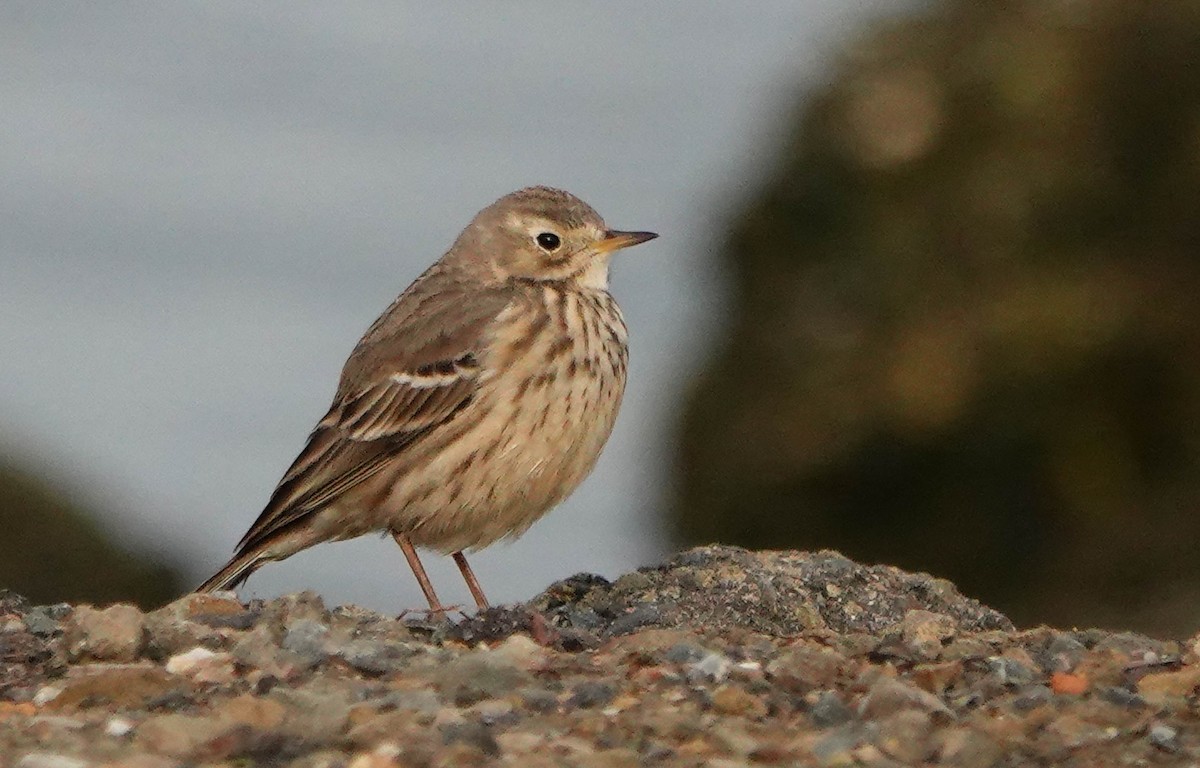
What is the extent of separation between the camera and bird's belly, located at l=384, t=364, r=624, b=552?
9.94m

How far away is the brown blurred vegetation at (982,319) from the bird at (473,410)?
4471 mm

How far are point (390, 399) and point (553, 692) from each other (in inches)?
161

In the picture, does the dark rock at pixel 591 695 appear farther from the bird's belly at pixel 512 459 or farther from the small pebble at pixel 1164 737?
the bird's belly at pixel 512 459

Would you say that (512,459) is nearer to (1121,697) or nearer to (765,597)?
(765,597)

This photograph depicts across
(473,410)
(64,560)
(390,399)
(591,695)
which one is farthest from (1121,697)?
(64,560)

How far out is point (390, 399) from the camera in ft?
34.4

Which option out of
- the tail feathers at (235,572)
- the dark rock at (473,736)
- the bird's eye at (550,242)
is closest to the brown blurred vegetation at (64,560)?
the tail feathers at (235,572)

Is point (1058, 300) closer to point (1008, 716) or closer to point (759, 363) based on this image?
point (759, 363)

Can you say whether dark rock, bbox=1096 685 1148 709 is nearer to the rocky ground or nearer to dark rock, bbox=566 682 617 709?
the rocky ground

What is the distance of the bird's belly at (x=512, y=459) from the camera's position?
994 cm

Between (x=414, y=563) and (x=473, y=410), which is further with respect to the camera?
(x=414, y=563)

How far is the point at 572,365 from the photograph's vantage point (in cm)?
1015

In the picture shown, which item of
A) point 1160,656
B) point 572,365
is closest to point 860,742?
point 1160,656

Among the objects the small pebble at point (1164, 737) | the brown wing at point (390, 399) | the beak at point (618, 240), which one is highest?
the beak at point (618, 240)
